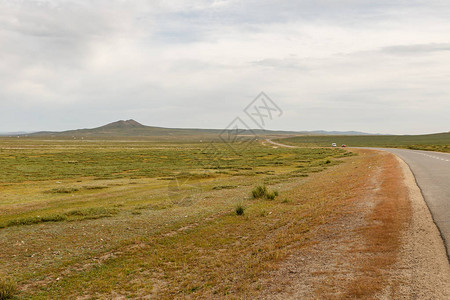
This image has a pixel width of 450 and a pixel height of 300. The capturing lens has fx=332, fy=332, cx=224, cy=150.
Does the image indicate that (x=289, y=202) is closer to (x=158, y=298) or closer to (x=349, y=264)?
(x=349, y=264)

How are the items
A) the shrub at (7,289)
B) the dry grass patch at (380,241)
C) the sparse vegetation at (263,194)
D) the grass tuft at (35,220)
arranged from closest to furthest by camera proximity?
the dry grass patch at (380,241) < the shrub at (7,289) < the grass tuft at (35,220) < the sparse vegetation at (263,194)

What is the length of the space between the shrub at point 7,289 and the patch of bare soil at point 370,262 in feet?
17.7

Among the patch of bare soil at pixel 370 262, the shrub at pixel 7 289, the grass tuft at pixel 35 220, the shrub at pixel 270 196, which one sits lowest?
the grass tuft at pixel 35 220

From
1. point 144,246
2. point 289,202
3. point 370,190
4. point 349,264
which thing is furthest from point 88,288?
point 370,190

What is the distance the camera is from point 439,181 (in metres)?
16.4

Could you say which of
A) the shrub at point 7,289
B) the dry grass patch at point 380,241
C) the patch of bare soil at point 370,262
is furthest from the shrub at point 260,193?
the shrub at point 7,289

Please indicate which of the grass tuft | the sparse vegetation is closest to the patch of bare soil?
the sparse vegetation

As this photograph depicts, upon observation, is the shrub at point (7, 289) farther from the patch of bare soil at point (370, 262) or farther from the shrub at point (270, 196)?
the shrub at point (270, 196)

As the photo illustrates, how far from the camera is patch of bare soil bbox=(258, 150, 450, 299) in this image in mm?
5754

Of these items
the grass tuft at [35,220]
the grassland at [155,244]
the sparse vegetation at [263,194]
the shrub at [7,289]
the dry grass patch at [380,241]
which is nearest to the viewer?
the dry grass patch at [380,241]

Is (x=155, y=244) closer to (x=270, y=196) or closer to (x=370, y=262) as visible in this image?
(x=370, y=262)

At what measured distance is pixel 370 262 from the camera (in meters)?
6.85

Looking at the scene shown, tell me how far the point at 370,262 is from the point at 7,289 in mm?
7728

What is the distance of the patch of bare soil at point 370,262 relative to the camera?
5.75 metres
